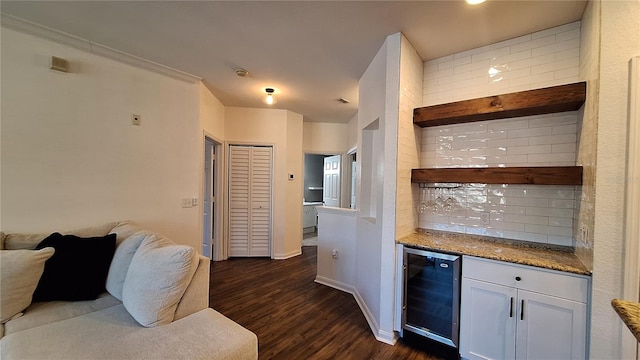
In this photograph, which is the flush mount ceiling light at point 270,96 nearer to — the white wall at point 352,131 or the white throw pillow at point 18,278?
the white wall at point 352,131

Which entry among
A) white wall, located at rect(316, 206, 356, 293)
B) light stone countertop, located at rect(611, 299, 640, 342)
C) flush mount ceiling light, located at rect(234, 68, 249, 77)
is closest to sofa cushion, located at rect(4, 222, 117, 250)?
flush mount ceiling light, located at rect(234, 68, 249, 77)

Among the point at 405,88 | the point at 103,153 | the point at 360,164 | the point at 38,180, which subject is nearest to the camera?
the point at 38,180

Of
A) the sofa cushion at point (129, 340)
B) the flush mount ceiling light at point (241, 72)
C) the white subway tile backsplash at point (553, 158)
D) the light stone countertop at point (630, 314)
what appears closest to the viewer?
the light stone countertop at point (630, 314)

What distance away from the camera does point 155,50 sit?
8.00 ft

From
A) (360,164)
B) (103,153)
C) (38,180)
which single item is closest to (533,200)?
(360,164)

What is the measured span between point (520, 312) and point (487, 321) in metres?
0.22

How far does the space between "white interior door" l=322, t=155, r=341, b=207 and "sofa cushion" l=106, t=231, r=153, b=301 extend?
3.75m

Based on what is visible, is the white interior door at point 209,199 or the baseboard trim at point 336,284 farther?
the white interior door at point 209,199

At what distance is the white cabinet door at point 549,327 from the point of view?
1.50 m

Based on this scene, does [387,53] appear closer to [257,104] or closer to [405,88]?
[405,88]

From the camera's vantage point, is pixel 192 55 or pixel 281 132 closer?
pixel 192 55

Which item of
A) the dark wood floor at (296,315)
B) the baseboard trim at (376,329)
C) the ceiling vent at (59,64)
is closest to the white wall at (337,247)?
the dark wood floor at (296,315)

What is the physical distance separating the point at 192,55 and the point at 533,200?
11.2 feet

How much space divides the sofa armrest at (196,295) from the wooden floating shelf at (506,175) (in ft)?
6.24
